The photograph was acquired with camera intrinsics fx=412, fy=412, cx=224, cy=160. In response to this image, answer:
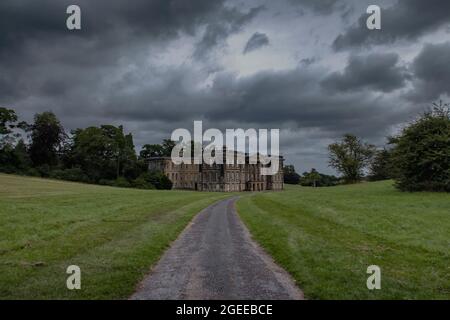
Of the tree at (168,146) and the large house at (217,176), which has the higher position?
the tree at (168,146)

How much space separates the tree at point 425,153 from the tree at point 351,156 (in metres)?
60.7

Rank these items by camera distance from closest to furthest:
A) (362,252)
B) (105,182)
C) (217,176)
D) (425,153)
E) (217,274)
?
(217,274) < (362,252) < (425,153) < (105,182) < (217,176)

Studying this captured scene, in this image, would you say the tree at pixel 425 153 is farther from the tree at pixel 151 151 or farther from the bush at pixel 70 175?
the tree at pixel 151 151

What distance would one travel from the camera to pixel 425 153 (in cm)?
4416

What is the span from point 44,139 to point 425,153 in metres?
95.3

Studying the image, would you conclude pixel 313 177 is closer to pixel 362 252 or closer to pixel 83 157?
pixel 83 157

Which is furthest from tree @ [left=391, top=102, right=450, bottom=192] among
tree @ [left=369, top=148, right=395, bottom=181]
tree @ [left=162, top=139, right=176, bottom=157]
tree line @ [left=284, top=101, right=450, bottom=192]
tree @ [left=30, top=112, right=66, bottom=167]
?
tree @ [left=162, top=139, right=176, bottom=157]

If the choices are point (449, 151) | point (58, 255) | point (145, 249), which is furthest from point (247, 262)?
point (449, 151)

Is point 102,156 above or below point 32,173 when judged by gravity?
above

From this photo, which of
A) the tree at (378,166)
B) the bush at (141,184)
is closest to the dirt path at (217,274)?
the bush at (141,184)

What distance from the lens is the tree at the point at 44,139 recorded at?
10875cm

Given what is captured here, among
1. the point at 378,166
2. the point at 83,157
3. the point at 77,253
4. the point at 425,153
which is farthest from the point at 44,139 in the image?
the point at 77,253
